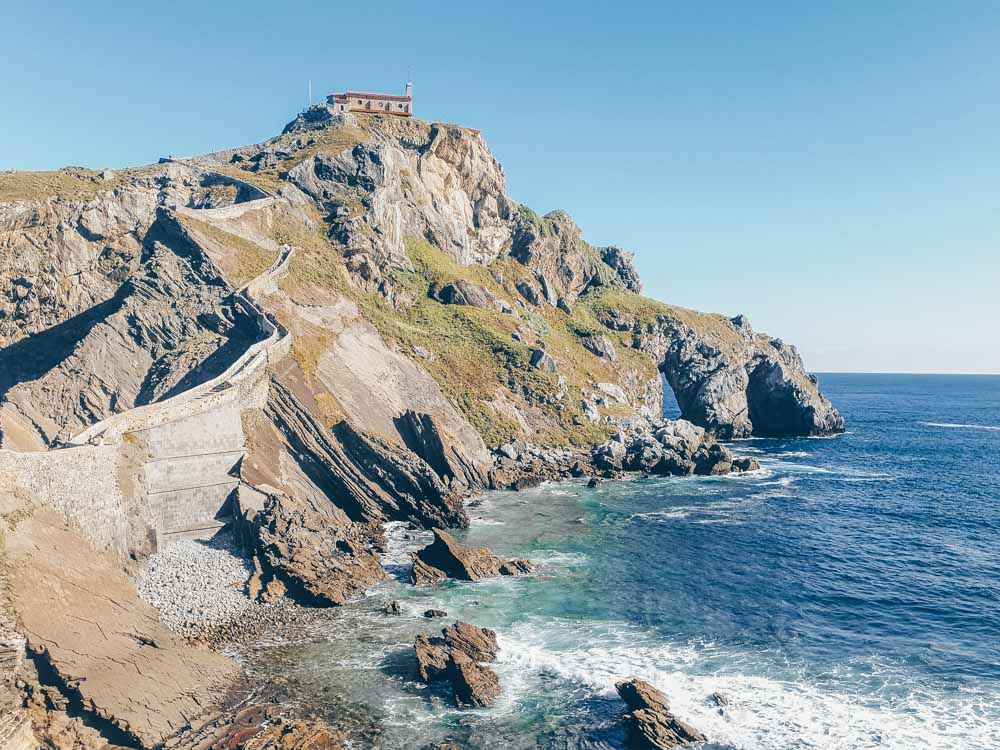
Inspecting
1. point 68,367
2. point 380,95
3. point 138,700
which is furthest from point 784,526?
point 380,95

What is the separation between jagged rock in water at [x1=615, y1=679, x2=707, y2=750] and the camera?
93.6 feet

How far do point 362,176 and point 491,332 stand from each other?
Result: 3258cm

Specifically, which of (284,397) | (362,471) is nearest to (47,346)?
(284,397)

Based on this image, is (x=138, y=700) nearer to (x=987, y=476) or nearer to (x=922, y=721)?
(x=922, y=721)

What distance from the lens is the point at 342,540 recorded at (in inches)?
1987

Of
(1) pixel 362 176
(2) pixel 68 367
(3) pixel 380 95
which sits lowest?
(2) pixel 68 367

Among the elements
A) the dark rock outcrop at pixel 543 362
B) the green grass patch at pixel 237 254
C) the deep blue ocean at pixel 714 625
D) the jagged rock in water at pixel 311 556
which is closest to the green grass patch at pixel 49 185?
the green grass patch at pixel 237 254

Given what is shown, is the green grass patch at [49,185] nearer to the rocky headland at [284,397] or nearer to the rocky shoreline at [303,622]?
the rocky headland at [284,397]

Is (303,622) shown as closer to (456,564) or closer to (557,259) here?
(456,564)

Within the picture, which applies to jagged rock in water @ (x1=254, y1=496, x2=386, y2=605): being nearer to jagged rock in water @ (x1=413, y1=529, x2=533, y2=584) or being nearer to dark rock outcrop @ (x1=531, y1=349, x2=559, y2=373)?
jagged rock in water @ (x1=413, y1=529, x2=533, y2=584)

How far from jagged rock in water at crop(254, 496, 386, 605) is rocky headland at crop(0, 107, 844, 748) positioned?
0.77 ft

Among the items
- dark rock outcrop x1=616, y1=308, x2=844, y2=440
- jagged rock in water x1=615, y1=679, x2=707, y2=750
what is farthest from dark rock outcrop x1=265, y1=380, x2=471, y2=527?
dark rock outcrop x1=616, y1=308, x2=844, y2=440

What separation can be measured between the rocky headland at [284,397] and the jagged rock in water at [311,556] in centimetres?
24

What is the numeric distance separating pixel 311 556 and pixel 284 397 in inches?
673
